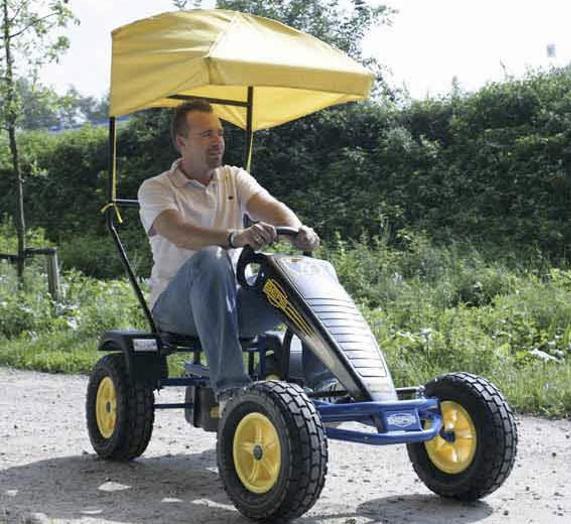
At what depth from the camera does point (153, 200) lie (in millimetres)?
5305

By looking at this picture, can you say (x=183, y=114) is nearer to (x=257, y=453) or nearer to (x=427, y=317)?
(x=257, y=453)

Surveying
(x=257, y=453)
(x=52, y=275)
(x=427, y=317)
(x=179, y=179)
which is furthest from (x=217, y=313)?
(x=52, y=275)

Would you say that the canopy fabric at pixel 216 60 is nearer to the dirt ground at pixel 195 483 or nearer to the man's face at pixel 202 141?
the man's face at pixel 202 141

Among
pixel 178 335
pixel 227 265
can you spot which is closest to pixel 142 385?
pixel 178 335

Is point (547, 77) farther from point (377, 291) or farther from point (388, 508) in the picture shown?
point (388, 508)

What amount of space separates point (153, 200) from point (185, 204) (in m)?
0.19

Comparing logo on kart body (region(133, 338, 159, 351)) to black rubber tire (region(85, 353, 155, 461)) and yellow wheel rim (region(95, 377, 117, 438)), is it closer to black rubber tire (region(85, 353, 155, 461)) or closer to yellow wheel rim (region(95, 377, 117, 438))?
black rubber tire (region(85, 353, 155, 461))

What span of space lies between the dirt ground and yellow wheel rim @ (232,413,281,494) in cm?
21

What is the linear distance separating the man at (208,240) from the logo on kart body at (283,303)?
0.15 meters

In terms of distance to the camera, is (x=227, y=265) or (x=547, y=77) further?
(x=547, y=77)

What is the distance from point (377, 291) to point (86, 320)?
10.1 feet

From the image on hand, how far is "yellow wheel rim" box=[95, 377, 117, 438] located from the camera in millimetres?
5711

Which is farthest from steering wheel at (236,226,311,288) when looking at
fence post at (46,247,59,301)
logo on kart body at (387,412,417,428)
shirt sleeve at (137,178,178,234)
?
fence post at (46,247,59,301)

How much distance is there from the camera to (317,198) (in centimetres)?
1805
